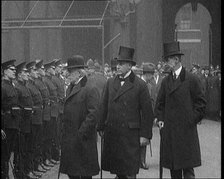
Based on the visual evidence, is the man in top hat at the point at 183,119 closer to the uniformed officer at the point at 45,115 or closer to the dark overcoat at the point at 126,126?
the dark overcoat at the point at 126,126

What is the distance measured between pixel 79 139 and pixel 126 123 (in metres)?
0.74

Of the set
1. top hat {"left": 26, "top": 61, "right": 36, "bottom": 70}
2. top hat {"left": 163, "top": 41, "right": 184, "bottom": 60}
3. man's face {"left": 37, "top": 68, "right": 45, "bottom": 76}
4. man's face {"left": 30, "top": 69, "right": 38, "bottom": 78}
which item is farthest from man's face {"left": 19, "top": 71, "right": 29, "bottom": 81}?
top hat {"left": 163, "top": 41, "right": 184, "bottom": 60}

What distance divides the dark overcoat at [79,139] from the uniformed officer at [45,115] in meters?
2.89

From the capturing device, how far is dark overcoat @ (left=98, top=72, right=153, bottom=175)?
24.9ft

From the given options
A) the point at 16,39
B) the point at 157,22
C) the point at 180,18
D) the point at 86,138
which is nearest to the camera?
the point at 86,138

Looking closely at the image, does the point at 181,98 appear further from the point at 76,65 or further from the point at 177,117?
the point at 76,65

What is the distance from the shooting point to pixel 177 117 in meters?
7.82

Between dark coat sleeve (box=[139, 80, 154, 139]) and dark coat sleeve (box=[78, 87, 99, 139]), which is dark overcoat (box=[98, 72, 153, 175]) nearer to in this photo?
dark coat sleeve (box=[139, 80, 154, 139])

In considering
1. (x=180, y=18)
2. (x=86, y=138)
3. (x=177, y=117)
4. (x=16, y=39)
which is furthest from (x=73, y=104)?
(x=180, y=18)

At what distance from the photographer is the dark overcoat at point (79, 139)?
287 inches

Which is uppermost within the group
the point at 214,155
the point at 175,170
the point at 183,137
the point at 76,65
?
the point at 76,65

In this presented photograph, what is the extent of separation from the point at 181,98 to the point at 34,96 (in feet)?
9.84

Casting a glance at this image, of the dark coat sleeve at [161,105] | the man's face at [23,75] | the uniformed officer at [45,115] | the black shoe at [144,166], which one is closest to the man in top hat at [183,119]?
the dark coat sleeve at [161,105]

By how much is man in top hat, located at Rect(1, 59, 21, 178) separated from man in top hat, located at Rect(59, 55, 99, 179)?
106 cm
